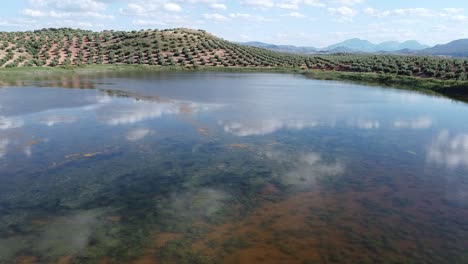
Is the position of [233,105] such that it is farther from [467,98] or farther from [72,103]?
[467,98]

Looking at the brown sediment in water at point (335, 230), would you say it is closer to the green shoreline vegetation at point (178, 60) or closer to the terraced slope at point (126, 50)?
the green shoreline vegetation at point (178, 60)

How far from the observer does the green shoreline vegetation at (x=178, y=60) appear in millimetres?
62219

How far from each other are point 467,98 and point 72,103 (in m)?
42.3

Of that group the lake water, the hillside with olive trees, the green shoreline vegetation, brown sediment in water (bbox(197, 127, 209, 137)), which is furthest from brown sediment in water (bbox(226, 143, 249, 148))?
the hillside with olive trees

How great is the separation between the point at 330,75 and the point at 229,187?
59243mm

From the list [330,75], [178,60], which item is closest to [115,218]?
[330,75]

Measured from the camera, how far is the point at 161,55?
90.8 meters

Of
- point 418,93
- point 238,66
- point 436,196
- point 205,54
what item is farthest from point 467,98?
point 205,54

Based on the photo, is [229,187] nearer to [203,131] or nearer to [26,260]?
[26,260]

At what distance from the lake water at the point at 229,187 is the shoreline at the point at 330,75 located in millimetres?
21672

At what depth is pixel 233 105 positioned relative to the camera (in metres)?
33.3

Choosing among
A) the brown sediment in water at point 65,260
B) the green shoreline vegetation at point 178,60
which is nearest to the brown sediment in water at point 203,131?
the brown sediment in water at point 65,260

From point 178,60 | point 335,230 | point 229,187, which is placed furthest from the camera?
point 178,60

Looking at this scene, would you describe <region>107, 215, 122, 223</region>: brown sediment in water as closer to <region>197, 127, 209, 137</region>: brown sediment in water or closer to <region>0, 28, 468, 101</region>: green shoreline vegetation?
<region>197, 127, 209, 137</region>: brown sediment in water
